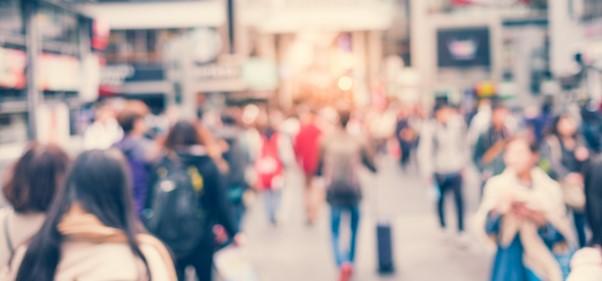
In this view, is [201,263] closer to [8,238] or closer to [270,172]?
[8,238]

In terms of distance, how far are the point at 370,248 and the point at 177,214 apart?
17.3 ft

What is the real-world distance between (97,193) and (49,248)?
246 mm

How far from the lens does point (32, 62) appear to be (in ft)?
69.8

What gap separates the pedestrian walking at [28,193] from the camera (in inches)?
151

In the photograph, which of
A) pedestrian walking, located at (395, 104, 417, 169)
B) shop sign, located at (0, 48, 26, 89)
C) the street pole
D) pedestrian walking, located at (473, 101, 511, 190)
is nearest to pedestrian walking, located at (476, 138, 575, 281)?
pedestrian walking, located at (473, 101, 511, 190)

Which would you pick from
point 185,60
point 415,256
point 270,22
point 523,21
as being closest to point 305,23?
point 270,22

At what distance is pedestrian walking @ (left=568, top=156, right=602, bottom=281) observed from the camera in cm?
289

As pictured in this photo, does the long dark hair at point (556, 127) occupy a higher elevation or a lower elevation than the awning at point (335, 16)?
lower

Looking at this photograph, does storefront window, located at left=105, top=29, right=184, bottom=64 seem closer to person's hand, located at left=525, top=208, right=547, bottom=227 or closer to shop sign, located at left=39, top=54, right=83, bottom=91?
shop sign, located at left=39, top=54, right=83, bottom=91

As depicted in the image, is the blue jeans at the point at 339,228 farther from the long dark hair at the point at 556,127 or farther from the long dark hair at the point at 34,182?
the long dark hair at the point at 34,182

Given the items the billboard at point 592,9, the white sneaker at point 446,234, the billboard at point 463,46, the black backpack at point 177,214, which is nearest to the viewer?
the black backpack at point 177,214

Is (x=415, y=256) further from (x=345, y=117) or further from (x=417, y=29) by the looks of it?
(x=417, y=29)

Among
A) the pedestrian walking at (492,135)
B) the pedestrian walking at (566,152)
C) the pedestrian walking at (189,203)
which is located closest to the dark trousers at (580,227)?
the pedestrian walking at (566,152)

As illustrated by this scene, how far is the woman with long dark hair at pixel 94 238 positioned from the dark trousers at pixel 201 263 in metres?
2.67
